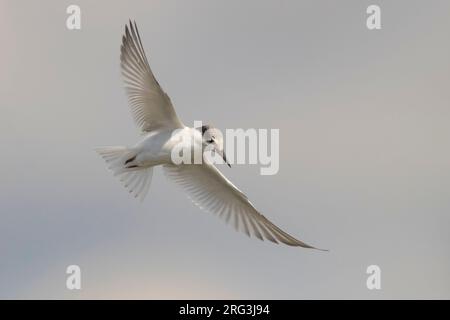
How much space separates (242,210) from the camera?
905cm

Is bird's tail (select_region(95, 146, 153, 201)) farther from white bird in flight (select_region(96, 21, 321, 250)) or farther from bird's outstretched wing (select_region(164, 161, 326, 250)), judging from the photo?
bird's outstretched wing (select_region(164, 161, 326, 250))

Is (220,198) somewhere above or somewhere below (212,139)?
below

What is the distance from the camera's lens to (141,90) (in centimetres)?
871

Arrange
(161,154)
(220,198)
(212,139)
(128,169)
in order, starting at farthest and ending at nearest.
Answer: (220,198) < (128,169) < (161,154) < (212,139)

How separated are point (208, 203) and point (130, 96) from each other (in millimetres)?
1691

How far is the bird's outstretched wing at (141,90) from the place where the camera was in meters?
8.57

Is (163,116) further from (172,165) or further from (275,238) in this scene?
(275,238)

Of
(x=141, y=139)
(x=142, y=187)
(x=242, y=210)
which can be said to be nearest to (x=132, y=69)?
(x=141, y=139)

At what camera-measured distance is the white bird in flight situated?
8422 millimetres

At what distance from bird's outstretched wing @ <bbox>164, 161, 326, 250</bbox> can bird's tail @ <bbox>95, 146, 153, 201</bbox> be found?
54cm

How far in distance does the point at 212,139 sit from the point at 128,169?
124cm

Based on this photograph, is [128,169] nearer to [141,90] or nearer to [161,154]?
[161,154]

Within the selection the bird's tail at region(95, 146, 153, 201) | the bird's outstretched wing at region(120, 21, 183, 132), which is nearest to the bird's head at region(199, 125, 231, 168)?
the bird's outstretched wing at region(120, 21, 183, 132)

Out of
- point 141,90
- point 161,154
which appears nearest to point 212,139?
point 161,154
